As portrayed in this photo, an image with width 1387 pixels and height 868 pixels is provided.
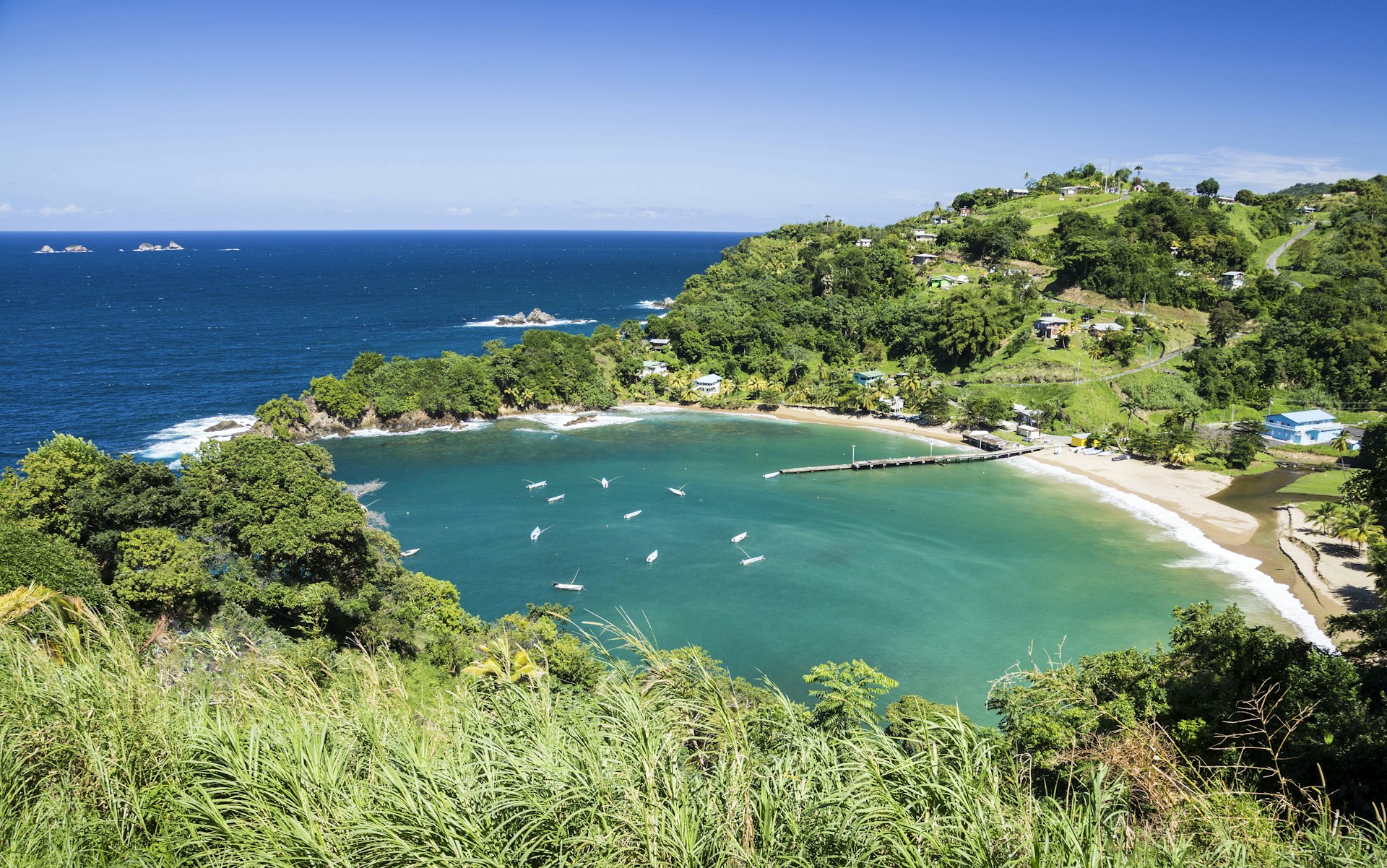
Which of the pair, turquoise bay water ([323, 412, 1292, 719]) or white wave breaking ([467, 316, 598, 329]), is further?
white wave breaking ([467, 316, 598, 329])

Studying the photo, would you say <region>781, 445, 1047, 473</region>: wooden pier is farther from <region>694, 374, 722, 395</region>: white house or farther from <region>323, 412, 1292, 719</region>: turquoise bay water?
<region>694, 374, 722, 395</region>: white house

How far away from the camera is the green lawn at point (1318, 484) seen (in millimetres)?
37125

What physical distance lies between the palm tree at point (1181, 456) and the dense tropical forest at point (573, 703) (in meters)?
0.58

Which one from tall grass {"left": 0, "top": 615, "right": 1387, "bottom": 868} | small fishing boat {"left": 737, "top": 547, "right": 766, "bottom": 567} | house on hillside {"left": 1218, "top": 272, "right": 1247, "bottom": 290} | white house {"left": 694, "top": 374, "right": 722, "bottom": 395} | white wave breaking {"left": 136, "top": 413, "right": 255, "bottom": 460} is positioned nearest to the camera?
tall grass {"left": 0, "top": 615, "right": 1387, "bottom": 868}

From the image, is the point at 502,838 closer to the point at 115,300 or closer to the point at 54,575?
the point at 54,575

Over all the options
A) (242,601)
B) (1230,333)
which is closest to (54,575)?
(242,601)

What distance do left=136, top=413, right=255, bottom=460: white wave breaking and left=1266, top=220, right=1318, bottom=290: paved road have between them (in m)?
80.5

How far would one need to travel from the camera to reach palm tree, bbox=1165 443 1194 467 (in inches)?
1625

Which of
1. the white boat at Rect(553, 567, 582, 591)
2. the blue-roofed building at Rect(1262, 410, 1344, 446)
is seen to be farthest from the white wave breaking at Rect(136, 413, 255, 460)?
the blue-roofed building at Rect(1262, 410, 1344, 446)

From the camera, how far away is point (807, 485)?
40281mm

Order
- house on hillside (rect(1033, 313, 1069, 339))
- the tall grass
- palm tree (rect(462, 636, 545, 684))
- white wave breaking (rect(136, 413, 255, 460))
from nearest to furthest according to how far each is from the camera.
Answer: the tall grass
palm tree (rect(462, 636, 545, 684))
white wave breaking (rect(136, 413, 255, 460))
house on hillside (rect(1033, 313, 1069, 339))

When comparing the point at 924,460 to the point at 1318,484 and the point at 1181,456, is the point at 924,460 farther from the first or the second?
the point at 1318,484

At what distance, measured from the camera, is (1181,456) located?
41.2 m

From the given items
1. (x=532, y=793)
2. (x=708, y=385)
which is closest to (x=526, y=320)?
(x=708, y=385)
